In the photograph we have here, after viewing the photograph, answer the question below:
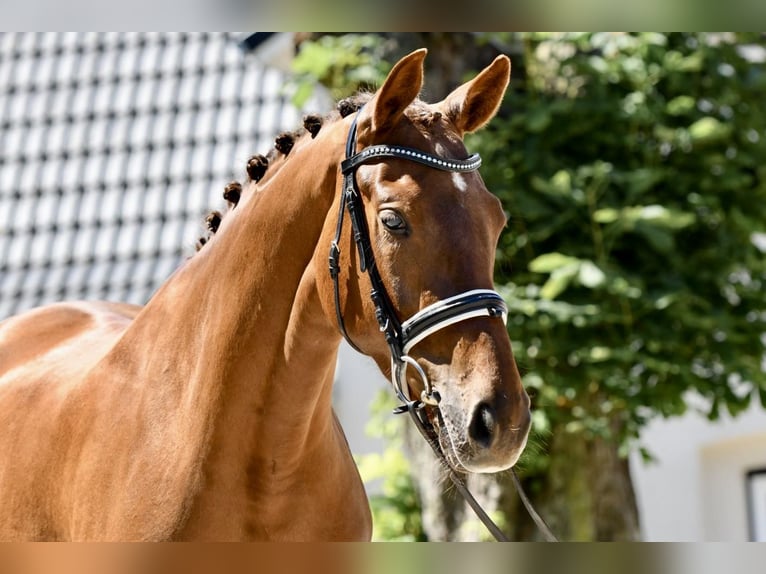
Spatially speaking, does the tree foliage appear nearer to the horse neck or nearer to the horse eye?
the horse neck

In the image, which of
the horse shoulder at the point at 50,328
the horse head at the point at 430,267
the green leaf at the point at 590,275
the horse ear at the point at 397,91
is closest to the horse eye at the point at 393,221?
the horse head at the point at 430,267

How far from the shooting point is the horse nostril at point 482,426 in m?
1.71

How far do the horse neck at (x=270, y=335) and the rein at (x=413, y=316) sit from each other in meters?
0.11

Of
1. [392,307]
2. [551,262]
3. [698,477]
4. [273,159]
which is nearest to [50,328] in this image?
[273,159]

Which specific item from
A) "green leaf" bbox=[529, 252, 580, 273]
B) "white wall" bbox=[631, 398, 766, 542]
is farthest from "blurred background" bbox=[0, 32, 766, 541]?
"white wall" bbox=[631, 398, 766, 542]

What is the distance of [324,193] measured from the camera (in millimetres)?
2072

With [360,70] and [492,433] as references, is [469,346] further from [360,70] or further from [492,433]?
[360,70]

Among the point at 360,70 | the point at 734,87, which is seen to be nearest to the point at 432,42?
the point at 360,70

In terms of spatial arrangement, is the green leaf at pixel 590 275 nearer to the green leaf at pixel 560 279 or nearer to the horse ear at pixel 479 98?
the green leaf at pixel 560 279

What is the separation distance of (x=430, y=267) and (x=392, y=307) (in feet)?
→ 0.34

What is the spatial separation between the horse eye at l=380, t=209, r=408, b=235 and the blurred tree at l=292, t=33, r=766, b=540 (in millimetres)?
2803

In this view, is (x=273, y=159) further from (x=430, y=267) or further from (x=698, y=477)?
(x=698, y=477)

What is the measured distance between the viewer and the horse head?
5.70 ft

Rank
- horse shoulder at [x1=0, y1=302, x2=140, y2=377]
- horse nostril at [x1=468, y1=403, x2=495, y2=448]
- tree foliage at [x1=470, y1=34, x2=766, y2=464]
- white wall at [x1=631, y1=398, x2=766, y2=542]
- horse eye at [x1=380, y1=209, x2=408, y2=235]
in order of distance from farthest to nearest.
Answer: white wall at [x1=631, y1=398, x2=766, y2=542] → tree foliage at [x1=470, y1=34, x2=766, y2=464] → horse shoulder at [x1=0, y1=302, x2=140, y2=377] → horse eye at [x1=380, y1=209, x2=408, y2=235] → horse nostril at [x1=468, y1=403, x2=495, y2=448]
